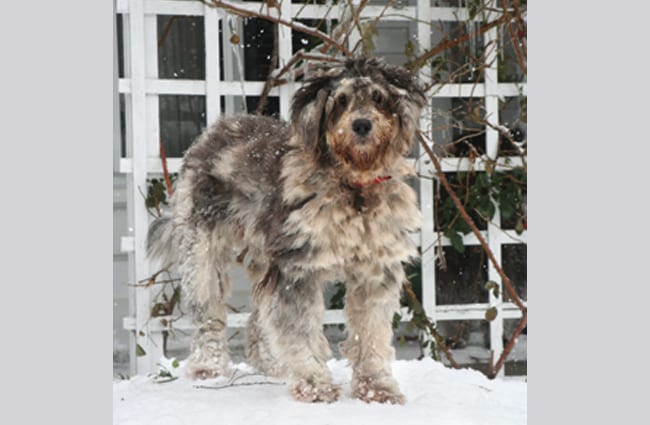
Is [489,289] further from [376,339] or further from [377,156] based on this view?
[377,156]

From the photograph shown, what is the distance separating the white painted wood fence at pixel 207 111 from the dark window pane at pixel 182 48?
0.03 meters

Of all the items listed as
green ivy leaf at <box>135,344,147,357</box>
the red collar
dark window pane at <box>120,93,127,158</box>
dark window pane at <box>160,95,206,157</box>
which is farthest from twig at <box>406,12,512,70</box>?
green ivy leaf at <box>135,344,147,357</box>

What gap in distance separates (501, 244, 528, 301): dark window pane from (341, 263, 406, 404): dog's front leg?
0.61 meters

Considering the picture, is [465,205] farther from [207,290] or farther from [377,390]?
[207,290]

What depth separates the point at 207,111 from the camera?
4.54 metres

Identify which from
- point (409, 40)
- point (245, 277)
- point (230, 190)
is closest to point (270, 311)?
point (245, 277)

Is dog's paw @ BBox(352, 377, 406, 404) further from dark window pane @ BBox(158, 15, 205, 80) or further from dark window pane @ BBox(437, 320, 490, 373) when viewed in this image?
dark window pane @ BBox(158, 15, 205, 80)

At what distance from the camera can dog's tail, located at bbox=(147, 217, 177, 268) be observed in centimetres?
439

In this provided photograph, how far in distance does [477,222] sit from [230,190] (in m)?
1.44

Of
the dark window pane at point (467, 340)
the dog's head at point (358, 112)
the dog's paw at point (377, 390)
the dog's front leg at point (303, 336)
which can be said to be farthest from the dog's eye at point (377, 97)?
the dark window pane at point (467, 340)

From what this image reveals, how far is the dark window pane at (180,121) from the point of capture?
14.4 ft

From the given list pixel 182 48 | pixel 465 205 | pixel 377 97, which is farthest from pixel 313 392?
pixel 182 48

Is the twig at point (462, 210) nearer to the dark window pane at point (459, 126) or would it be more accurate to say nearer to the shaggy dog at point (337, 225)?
the dark window pane at point (459, 126)

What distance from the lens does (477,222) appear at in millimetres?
4809
